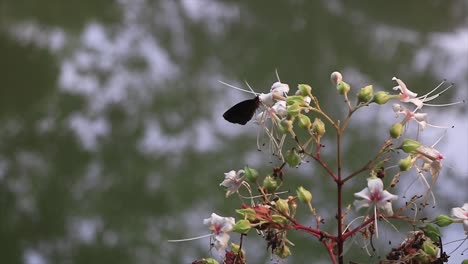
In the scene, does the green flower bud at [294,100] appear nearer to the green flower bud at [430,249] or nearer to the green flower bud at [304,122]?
the green flower bud at [304,122]

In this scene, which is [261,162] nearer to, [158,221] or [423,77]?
[158,221]

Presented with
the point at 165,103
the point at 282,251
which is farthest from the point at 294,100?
the point at 165,103

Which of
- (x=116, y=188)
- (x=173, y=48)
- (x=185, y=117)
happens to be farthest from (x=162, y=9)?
(x=116, y=188)

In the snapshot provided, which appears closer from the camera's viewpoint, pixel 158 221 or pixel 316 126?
pixel 316 126

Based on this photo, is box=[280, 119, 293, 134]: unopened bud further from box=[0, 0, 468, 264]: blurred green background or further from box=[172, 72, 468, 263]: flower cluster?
box=[0, 0, 468, 264]: blurred green background

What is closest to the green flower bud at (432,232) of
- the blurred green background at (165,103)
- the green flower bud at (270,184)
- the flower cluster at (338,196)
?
the flower cluster at (338,196)
